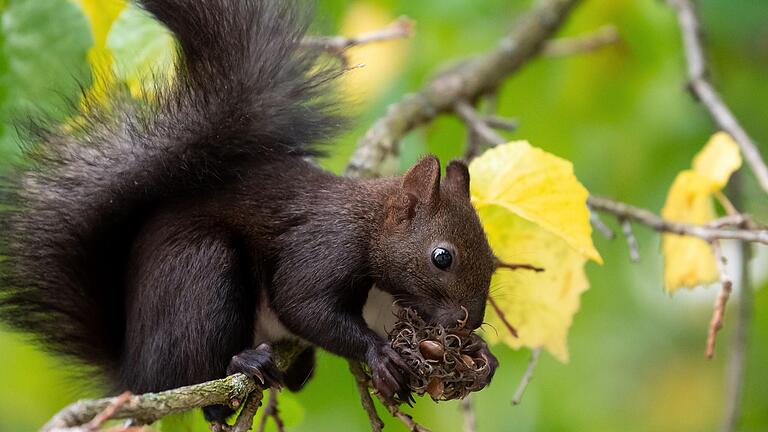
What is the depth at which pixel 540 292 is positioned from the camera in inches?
116

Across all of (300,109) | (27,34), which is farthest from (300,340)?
(27,34)

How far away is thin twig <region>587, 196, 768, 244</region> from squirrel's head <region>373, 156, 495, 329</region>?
50 cm

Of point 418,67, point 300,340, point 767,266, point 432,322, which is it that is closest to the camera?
point 432,322

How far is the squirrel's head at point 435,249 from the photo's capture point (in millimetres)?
2832

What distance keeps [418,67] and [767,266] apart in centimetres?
191

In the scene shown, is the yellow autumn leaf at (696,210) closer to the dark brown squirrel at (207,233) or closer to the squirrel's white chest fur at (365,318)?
the dark brown squirrel at (207,233)

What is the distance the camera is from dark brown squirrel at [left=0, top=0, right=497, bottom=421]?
2805mm

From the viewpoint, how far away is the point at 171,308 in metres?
2.80

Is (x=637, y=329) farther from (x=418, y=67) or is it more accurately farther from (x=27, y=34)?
(x=27, y=34)

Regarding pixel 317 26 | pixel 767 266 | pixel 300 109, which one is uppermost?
pixel 317 26

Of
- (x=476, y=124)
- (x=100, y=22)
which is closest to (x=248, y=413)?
(x=100, y=22)

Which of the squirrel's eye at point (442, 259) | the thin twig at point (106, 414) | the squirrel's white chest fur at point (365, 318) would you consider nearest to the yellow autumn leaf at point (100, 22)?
the squirrel's white chest fur at point (365, 318)

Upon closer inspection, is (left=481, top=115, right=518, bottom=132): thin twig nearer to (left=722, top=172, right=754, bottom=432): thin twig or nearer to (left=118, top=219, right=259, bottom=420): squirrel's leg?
(left=722, top=172, right=754, bottom=432): thin twig

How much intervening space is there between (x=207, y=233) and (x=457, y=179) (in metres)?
0.75
